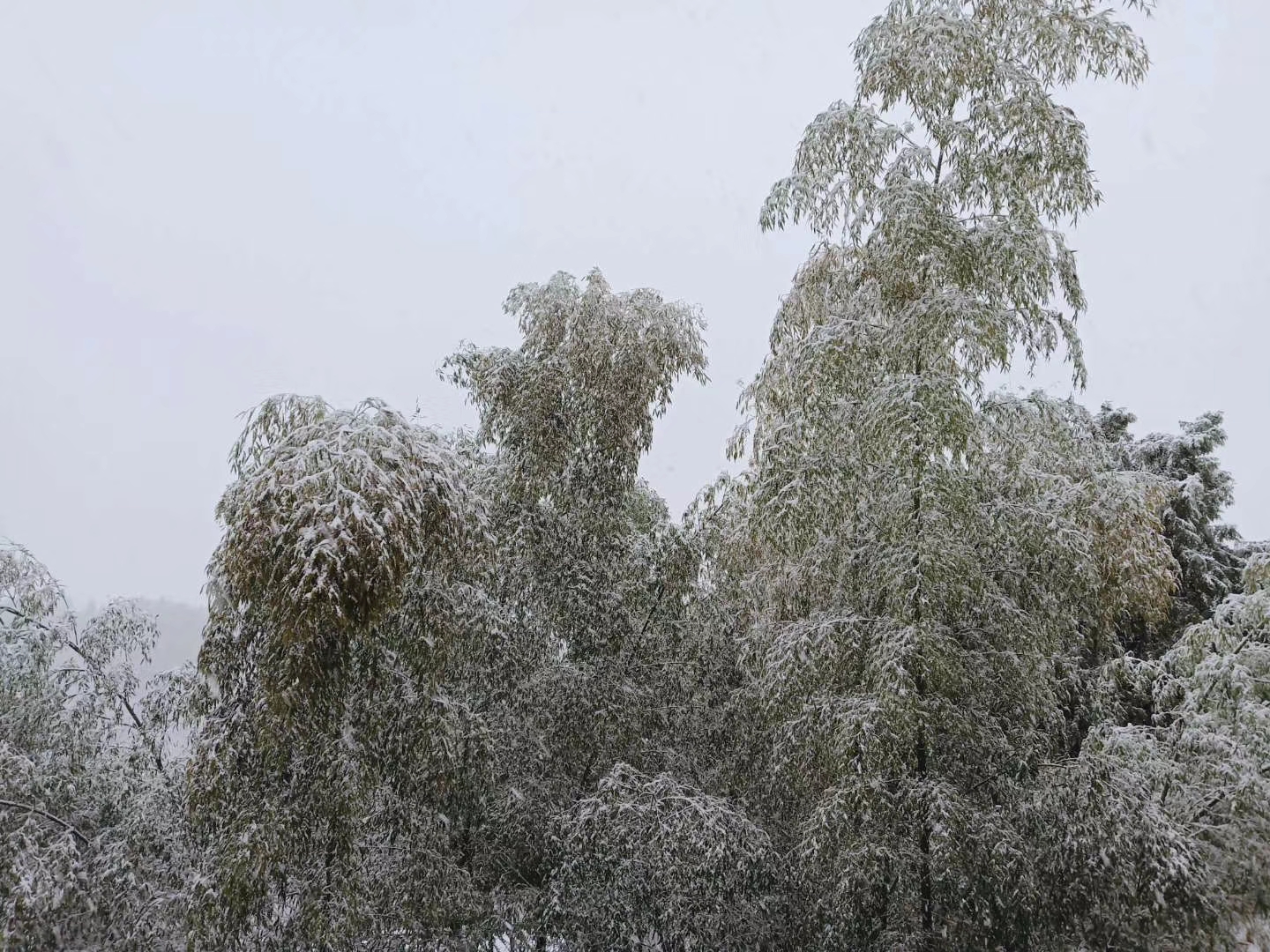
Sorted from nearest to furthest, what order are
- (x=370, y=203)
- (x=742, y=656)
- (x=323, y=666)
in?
(x=323, y=666) → (x=742, y=656) → (x=370, y=203)

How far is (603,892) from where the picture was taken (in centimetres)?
499

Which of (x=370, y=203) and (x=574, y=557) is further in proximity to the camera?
(x=370, y=203)

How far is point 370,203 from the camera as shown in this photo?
53.0 metres

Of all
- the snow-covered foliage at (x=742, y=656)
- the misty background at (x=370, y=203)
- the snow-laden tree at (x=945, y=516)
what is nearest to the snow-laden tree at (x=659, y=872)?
the snow-covered foliage at (x=742, y=656)

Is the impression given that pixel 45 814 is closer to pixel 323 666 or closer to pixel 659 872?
pixel 323 666

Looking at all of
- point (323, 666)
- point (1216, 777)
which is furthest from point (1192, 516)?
point (323, 666)

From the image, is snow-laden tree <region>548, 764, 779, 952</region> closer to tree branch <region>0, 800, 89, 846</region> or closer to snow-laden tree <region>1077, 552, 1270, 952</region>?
snow-laden tree <region>1077, 552, 1270, 952</region>

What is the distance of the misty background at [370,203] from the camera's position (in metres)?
43.8

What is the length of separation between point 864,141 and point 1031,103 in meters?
0.85

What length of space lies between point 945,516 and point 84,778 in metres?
5.04

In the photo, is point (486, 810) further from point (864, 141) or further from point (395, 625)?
point (864, 141)

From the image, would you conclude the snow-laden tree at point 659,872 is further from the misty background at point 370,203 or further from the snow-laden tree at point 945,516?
the misty background at point 370,203

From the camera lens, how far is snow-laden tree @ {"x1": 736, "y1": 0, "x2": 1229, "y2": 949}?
439cm

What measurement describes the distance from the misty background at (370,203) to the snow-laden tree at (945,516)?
28.7m
